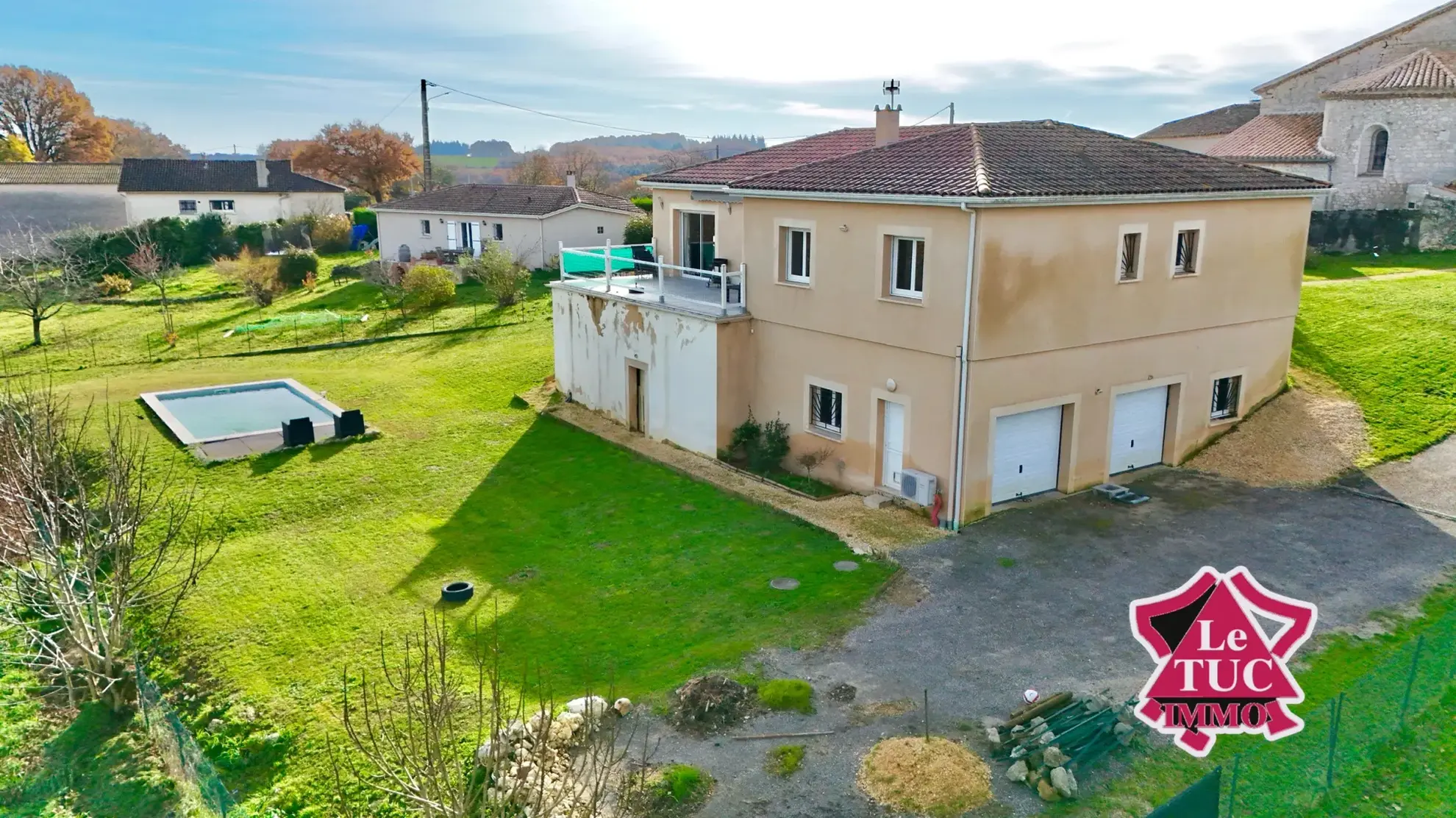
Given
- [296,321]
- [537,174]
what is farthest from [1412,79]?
[537,174]

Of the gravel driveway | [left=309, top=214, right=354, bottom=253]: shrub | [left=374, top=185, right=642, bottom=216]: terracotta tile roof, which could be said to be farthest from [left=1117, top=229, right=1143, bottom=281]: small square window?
[left=309, top=214, right=354, bottom=253]: shrub

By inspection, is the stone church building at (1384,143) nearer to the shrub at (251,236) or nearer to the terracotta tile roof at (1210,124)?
the terracotta tile roof at (1210,124)

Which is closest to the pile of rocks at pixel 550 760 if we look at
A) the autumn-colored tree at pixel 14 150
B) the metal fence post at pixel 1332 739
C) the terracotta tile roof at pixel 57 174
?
the metal fence post at pixel 1332 739

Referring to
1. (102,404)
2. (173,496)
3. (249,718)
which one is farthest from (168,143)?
(249,718)

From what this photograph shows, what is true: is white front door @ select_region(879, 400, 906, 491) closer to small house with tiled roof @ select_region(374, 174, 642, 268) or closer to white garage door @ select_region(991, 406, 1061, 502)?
white garage door @ select_region(991, 406, 1061, 502)

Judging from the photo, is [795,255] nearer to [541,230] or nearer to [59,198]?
[541,230]

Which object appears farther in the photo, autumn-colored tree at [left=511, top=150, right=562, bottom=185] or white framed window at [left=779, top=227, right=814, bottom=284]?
autumn-colored tree at [left=511, top=150, right=562, bottom=185]

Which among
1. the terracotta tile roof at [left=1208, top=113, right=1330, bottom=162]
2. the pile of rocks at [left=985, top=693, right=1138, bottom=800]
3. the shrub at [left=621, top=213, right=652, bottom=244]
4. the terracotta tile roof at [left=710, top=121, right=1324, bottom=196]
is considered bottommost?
the pile of rocks at [left=985, top=693, right=1138, bottom=800]
